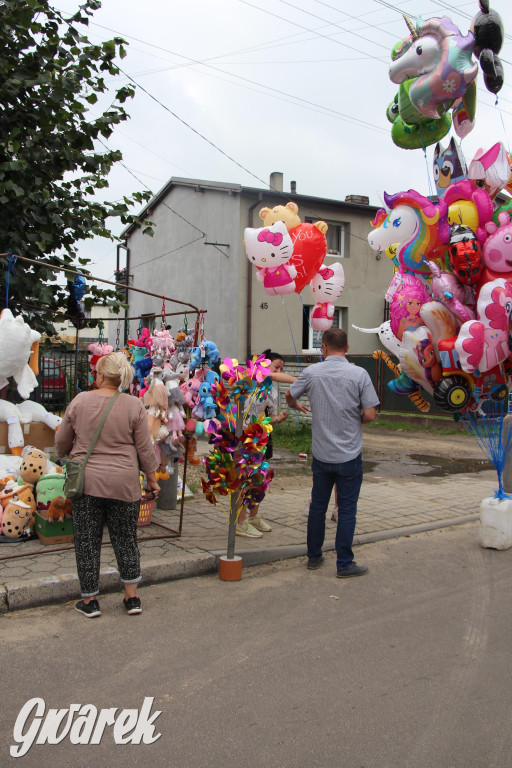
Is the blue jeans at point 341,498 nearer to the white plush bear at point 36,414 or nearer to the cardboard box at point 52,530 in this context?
the cardboard box at point 52,530

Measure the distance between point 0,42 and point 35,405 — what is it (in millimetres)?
4003

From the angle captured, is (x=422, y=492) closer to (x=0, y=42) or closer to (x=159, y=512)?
(x=159, y=512)

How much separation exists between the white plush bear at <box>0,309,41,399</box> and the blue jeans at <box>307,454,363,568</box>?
9.15ft

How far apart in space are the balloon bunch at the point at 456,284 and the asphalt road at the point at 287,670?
1.84 m

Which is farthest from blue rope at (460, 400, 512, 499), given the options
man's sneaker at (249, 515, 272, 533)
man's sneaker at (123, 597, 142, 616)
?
man's sneaker at (123, 597, 142, 616)

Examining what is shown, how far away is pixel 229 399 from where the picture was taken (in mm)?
4977

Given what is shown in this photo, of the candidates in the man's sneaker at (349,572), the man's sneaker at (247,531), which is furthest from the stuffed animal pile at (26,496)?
the man's sneaker at (349,572)

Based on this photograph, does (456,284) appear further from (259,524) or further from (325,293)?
(259,524)

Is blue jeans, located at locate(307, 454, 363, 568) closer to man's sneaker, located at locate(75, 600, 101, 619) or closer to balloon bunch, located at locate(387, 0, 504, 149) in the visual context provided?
man's sneaker, located at locate(75, 600, 101, 619)

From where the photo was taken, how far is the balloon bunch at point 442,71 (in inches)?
222

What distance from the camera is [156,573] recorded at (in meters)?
5.01

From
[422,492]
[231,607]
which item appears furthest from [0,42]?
[422,492]

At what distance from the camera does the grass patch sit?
13302 mm

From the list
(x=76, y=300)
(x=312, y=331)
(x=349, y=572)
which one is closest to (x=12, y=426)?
(x=76, y=300)
